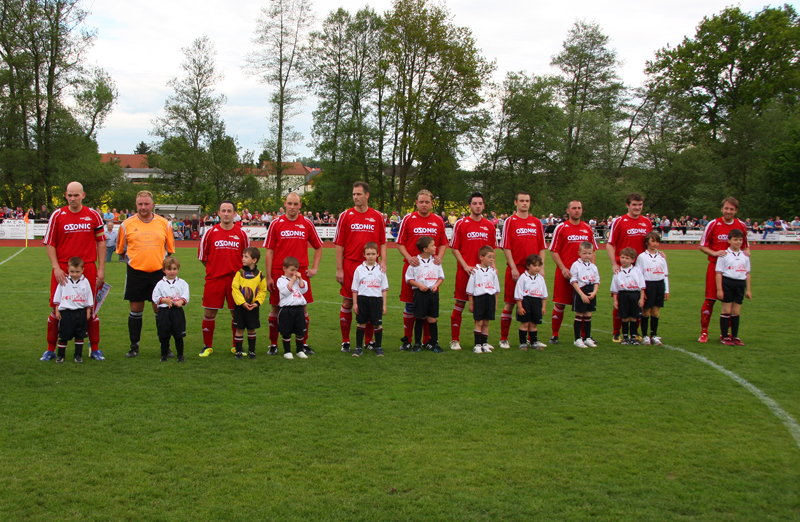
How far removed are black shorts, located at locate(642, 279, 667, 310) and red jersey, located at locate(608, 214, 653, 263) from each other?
1.62 ft

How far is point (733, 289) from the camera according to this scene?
767 cm

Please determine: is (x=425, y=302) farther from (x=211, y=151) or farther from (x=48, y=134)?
(x=211, y=151)

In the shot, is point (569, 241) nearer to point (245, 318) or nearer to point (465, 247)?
point (465, 247)

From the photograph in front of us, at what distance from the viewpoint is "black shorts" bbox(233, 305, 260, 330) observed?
6.54 metres

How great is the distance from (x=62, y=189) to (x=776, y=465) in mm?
39680

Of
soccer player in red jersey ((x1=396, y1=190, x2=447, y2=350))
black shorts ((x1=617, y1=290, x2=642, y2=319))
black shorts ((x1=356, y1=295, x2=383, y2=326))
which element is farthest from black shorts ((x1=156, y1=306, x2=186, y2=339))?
black shorts ((x1=617, y1=290, x2=642, y2=319))

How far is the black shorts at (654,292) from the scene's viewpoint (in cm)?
768

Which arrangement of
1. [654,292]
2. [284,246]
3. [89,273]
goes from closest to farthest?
1. [89,273]
2. [284,246]
3. [654,292]

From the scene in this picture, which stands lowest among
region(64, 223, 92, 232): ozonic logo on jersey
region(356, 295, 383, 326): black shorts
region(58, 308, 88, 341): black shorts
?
region(58, 308, 88, 341): black shorts

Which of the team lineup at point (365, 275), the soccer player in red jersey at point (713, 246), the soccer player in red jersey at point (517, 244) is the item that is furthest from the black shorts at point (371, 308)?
the soccer player in red jersey at point (713, 246)

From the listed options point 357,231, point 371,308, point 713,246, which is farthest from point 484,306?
point 713,246

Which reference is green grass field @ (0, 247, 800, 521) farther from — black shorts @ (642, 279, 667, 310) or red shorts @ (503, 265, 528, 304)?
black shorts @ (642, 279, 667, 310)

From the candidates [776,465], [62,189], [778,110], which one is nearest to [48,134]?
[62,189]

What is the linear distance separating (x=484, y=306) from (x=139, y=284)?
4157 mm
